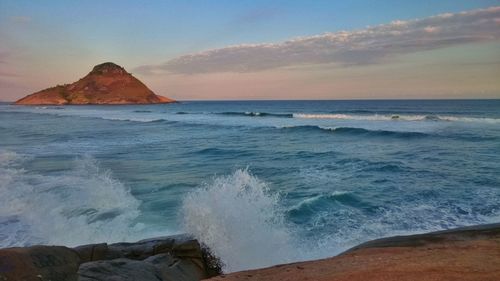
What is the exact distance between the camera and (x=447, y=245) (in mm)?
7465

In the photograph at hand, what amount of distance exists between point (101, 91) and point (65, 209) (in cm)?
14599

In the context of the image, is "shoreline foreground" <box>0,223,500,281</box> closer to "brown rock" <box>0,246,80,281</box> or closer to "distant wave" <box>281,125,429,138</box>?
"brown rock" <box>0,246,80,281</box>

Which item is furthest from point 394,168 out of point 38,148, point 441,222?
point 38,148

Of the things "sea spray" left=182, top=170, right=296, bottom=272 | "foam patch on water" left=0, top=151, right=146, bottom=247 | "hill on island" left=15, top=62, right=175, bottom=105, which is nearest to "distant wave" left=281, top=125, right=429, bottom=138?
"foam patch on water" left=0, top=151, right=146, bottom=247

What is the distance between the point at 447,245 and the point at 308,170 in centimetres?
1046

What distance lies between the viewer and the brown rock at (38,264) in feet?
13.8

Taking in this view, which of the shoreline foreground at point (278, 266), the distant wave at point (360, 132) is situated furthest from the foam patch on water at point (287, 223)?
the distant wave at point (360, 132)

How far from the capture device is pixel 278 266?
22.1ft

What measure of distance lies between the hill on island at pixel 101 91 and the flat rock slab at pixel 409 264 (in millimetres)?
149068

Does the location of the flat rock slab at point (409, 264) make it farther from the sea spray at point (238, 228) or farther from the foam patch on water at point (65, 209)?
the foam patch on water at point (65, 209)

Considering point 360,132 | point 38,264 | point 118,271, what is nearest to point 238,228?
point 118,271

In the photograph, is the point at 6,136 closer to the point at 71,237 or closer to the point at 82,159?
the point at 82,159

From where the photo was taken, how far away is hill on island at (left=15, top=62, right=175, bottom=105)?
145500 millimetres

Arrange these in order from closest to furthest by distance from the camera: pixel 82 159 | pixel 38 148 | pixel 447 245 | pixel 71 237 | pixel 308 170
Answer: pixel 447 245
pixel 71 237
pixel 308 170
pixel 82 159
pixel 38 148
